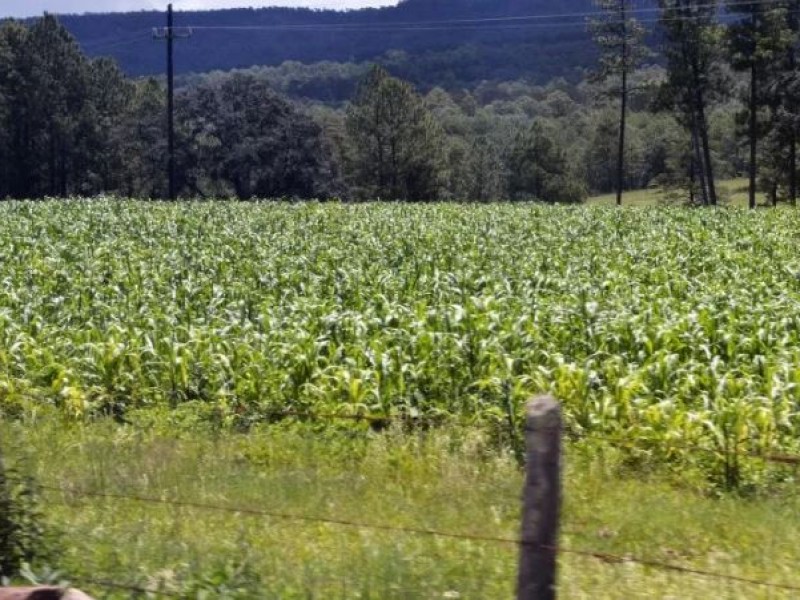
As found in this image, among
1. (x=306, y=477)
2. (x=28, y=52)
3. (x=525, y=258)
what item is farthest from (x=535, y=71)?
(x=306, y=477)

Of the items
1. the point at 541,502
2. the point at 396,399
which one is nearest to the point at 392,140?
the point at 396,399

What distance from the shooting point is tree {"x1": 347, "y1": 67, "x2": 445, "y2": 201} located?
6225 centimetres

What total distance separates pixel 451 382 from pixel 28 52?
5749 cm

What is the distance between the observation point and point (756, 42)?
4959 centimetres

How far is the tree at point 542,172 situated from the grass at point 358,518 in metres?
67.1

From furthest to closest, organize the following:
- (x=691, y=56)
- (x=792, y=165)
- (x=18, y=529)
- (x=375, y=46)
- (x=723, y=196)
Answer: (x=375, y=46)
(x=723, y=196)
(x=691, y=56)
(x=792, y=165)
(x=18, y=529)

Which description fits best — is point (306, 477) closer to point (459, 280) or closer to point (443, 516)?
point (443, 516)

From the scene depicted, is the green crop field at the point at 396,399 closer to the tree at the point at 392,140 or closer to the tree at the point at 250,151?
the tree at the point at 250,151

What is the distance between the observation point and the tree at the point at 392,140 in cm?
6225

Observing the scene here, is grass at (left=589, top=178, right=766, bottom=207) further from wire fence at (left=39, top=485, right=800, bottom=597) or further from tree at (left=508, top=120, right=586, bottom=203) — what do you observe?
wire fence at (left=39, top=485, right=800, bottom=597)

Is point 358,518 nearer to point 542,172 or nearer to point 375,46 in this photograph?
point 542,172

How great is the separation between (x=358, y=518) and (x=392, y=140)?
56701 millimetres

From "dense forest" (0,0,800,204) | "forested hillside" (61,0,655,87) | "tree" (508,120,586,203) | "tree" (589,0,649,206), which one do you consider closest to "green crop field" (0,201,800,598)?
"dense forest" (0,0,800,204)

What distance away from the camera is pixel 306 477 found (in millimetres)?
7551
